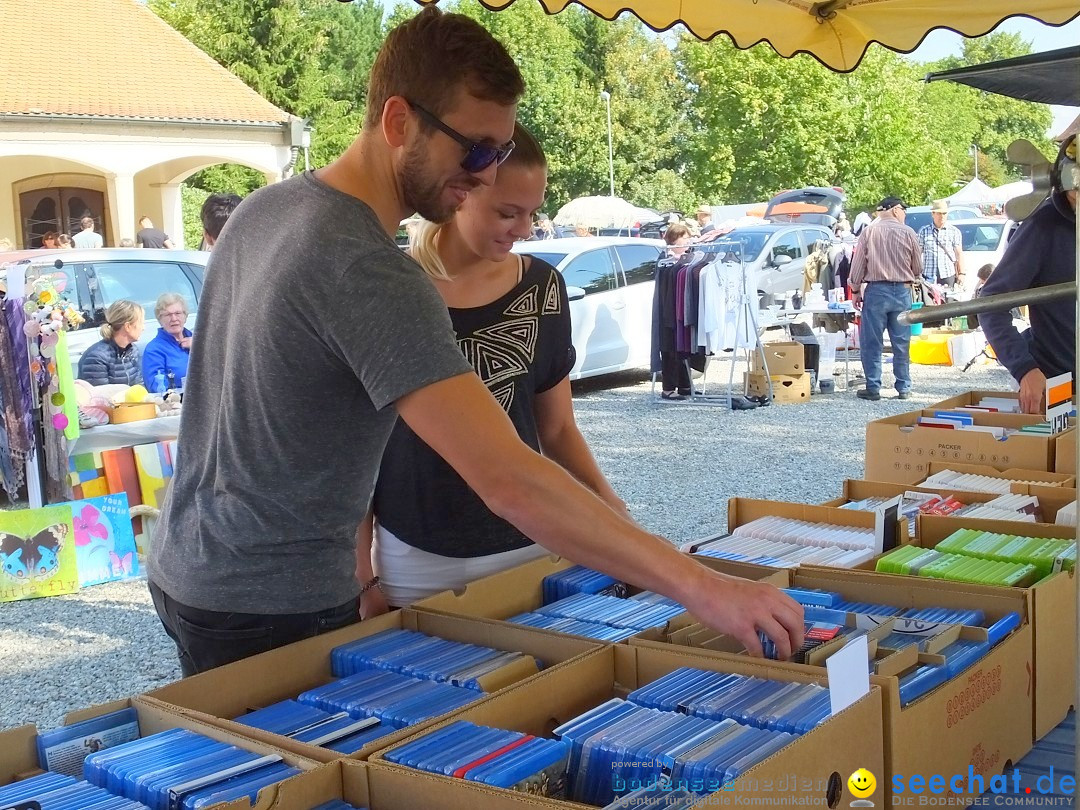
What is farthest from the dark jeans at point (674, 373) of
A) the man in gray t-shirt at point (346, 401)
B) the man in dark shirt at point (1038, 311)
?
the man in gray t-shirt at point (346, 401)

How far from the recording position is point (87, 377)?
652 cm

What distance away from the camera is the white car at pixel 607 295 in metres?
10.6

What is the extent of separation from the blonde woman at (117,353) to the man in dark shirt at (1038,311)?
4.95m

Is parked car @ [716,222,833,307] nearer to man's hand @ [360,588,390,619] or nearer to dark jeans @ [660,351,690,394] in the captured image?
dark jeans @ [660,351,690,394]

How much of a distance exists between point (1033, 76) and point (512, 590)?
128 centimetres

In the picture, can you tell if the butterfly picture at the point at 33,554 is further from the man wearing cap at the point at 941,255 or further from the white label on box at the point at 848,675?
the man wearing cap at the point at 941,255

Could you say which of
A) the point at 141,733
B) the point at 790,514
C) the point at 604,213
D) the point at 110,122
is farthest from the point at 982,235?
the point at 141,733

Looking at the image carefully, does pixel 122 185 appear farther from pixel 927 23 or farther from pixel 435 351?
pixel 435 351

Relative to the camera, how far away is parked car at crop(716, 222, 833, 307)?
48.9 ft

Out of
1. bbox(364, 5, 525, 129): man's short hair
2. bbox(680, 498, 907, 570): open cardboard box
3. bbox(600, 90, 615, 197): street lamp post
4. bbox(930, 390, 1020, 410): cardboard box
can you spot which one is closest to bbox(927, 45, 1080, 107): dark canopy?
bbox(364, 5, 525, 129): man's short hair

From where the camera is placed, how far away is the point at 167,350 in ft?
21.2

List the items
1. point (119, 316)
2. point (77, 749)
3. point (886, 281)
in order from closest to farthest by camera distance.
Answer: point (77, 749) < point (119, 316) < point (886, 281)

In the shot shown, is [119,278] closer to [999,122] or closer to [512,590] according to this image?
[512,590]

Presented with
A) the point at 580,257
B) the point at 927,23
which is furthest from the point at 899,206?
the point at 927,23
